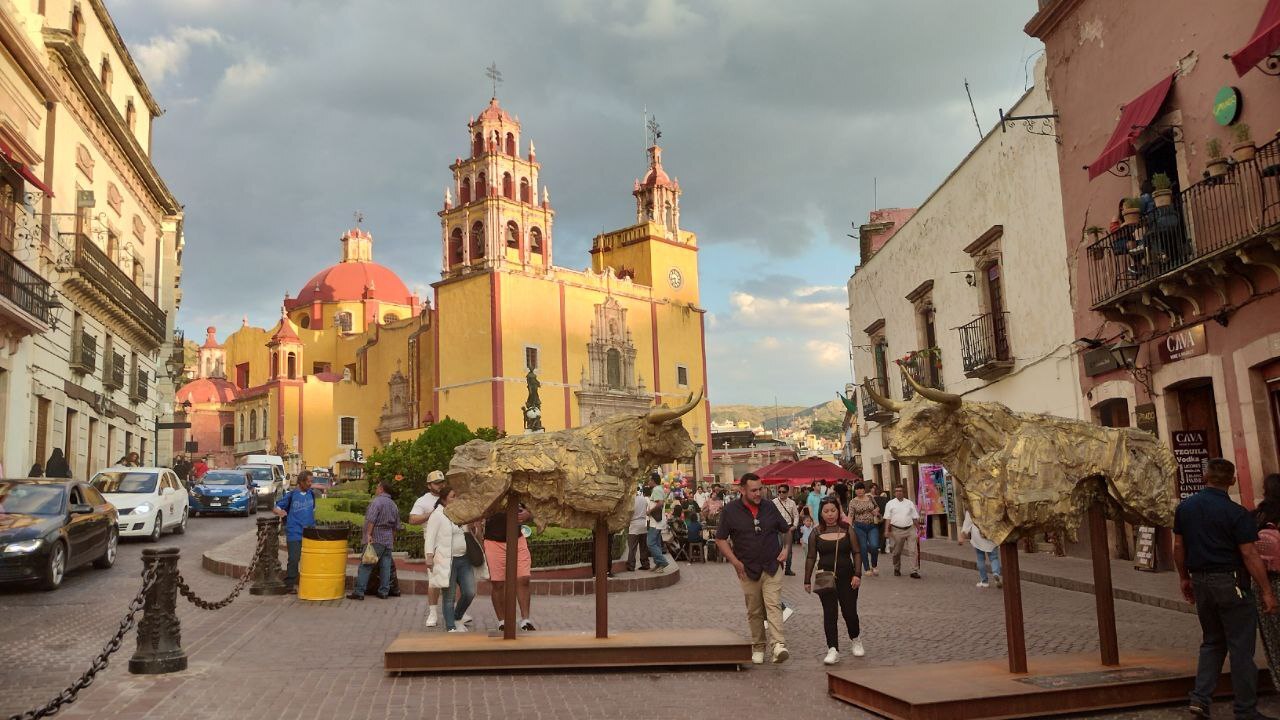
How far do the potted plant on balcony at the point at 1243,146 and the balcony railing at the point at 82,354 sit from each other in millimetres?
21644

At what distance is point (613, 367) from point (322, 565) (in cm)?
3929

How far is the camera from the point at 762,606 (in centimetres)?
806

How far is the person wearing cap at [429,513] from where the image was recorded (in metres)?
9.79

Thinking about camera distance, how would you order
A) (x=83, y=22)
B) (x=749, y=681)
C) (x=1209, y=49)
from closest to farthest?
(x=749, y=681) → (x=1209, y=49) → (x=83, y=22)

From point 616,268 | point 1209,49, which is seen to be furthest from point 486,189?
point 1209,49

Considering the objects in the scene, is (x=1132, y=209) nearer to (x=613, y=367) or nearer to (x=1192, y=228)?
(x=1192, y=228)

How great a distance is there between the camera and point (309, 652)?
8.34 m

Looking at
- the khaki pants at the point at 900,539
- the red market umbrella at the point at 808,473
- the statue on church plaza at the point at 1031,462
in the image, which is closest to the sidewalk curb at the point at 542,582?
the khaki pants at the point at 900,539

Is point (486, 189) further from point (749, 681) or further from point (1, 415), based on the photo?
point (749, 681)

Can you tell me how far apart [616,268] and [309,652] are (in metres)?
47.5

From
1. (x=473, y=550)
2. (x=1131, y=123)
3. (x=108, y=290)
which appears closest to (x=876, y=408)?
(x=1131, y=123)

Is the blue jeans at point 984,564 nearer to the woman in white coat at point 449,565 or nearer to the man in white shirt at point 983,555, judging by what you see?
the man in white shirt at point 983,555

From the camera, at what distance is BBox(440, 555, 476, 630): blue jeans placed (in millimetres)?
9406

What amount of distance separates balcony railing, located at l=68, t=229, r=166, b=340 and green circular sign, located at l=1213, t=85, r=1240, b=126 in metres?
20.6
